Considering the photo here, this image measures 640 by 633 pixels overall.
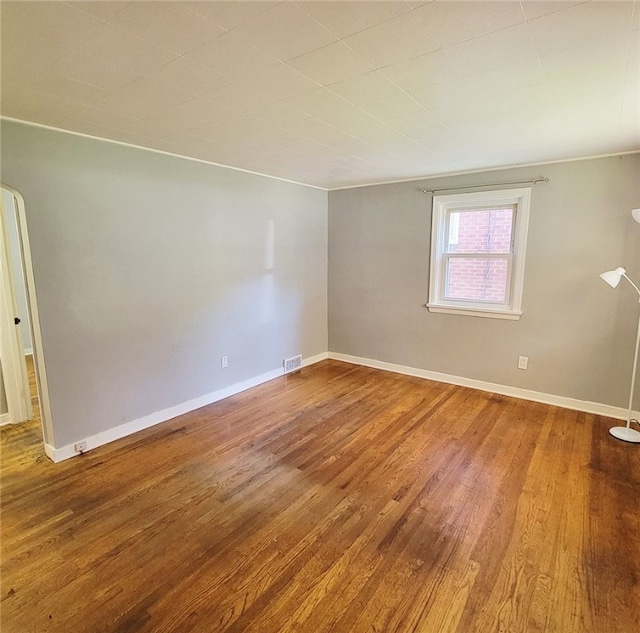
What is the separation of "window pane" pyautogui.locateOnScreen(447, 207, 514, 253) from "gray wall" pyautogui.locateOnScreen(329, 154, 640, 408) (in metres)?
0.26

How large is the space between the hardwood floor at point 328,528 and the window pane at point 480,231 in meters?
1.80

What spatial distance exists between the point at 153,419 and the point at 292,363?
1.86m

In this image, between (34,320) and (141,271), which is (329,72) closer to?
(141,271)

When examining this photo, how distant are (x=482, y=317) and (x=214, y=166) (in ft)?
10.4

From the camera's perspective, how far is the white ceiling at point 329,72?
127 centimetres

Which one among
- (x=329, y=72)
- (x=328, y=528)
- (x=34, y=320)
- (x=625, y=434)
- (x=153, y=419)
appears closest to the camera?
(x=329, y=72)

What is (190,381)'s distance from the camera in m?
3.47

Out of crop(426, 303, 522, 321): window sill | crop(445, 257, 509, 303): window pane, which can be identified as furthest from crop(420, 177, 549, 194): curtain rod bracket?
crop(426, 303, 522, 321): window sill

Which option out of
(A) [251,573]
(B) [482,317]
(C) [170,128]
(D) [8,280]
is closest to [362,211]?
(B) [482,317]

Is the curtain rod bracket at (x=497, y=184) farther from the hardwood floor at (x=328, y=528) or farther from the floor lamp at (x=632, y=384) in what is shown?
the hardwood floor at (x=328, y=528)

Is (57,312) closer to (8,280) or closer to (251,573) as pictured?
(8,280)

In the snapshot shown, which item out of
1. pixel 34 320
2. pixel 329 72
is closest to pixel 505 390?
pixel 329 72

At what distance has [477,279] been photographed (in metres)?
3.99

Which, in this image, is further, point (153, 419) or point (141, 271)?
point (153, 419)
